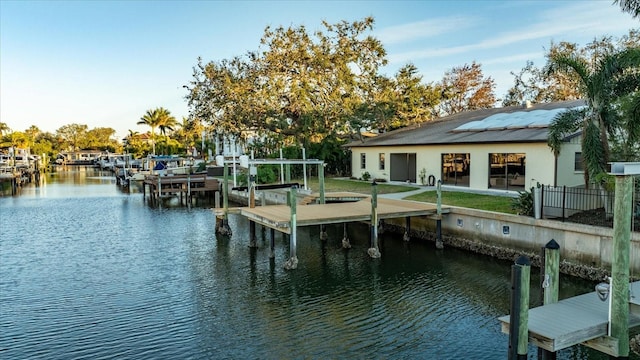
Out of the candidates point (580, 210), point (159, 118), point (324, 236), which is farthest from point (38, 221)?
point (159, 118)

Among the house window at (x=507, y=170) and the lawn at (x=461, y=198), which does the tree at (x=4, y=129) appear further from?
the house window at (x=507, y=170)

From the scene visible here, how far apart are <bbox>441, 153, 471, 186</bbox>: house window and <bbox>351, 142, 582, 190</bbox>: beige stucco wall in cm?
27

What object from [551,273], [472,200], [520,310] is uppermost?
[472,200]

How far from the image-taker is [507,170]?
21.2 metres

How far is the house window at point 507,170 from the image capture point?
20.5m

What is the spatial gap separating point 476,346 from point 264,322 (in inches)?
168

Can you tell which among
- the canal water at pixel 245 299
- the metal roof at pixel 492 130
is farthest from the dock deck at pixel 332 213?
the metal roof at pixel 492 130

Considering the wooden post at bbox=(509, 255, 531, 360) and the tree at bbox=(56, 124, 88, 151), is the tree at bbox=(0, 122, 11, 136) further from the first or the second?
the wooden post at bbox=(509, 255, 531, 360)

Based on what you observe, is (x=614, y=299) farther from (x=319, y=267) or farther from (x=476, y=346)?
(x=319, y=267)

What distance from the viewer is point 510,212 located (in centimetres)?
1552

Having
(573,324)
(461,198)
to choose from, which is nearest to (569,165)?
(461,198)

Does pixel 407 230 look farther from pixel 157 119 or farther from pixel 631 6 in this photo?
pixel 157 119

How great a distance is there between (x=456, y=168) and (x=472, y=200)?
556 centimetres

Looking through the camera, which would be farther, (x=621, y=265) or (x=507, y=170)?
(x=507, y=170)
